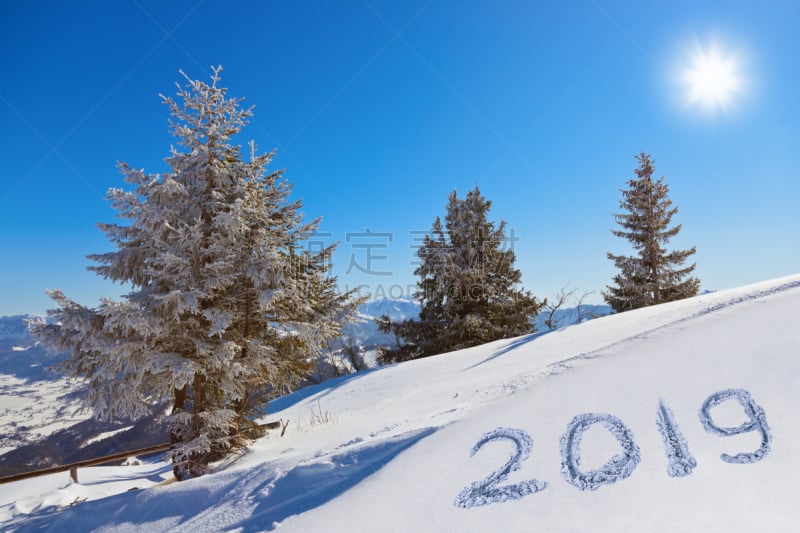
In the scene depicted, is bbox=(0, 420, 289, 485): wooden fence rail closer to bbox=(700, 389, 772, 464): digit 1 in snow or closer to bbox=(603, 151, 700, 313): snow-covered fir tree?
bbox=(700, 389, 772, 464): digit 1 in snow

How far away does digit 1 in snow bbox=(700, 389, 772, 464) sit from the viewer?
259 centimetres

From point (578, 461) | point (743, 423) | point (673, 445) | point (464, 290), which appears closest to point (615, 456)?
point (578, 461)

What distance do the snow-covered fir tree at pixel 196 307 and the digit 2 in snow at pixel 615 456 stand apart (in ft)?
16.0

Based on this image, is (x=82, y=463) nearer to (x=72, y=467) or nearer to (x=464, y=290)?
(x=72, y=467)

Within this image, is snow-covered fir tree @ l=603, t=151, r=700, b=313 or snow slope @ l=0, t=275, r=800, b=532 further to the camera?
snow-covered fir tree @ l=603, t=151, r=700, b=313

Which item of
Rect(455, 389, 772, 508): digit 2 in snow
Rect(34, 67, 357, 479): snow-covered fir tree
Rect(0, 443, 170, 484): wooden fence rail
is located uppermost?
Rect(34, 67, 357, 479): snow-covered fir tree

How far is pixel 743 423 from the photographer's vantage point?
113 inches

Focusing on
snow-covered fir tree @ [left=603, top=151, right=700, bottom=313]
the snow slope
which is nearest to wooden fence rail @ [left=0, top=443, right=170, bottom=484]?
the snow slope

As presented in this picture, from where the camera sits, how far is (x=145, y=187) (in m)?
6.52

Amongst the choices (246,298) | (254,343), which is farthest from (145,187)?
(254,343)

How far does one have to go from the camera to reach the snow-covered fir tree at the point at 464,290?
68.1 ft

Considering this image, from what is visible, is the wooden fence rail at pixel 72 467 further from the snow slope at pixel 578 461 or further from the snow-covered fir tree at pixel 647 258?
the snow-covered fir tree at pixel 647 258

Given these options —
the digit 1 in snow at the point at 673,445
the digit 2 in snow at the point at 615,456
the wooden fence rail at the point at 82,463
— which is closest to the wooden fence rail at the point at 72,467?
the wooden fence rail at the point at 82,463

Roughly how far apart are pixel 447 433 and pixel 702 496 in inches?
80.0
